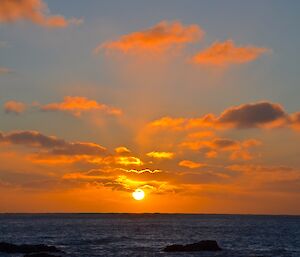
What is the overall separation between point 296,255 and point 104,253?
27.9m

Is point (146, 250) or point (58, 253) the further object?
point (146, 250)

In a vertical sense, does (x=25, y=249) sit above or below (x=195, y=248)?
below

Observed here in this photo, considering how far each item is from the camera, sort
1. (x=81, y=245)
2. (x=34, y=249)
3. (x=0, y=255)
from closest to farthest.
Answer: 1. (x=0, y=255)
2. (x=34, y=249)
3. (x=81, y=245)

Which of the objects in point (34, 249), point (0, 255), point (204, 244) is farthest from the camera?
point (204, 244)

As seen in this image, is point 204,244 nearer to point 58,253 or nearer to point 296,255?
point 296,255

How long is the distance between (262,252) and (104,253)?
2372cm

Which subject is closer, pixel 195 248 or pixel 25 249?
pixel 25 249

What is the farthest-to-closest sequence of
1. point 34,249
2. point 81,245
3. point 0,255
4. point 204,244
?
1. point 81,245
2. point 204,244
3. point 34,249
4. point 0,255

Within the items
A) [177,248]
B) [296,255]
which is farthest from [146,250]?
[296,255]

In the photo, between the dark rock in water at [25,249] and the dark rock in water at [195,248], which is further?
the dark rock in water at [195,248]

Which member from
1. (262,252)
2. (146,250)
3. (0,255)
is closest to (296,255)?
(262,252)

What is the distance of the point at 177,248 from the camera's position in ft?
283

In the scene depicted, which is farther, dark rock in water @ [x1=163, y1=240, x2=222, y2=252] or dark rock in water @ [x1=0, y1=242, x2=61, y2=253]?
dark rock in water @ [x1=163, y1=240, x2=222, y2=252]

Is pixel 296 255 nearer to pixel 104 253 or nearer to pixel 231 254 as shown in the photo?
pixel 231 254
